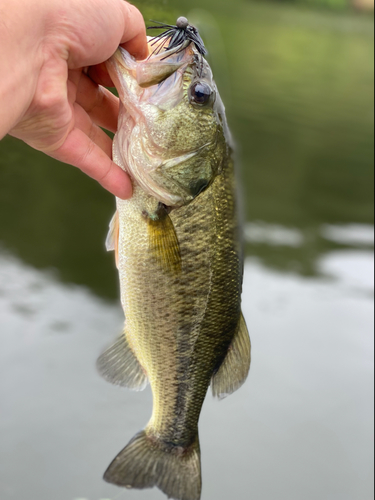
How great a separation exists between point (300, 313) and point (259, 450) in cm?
141

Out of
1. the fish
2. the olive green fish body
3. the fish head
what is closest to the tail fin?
the fish

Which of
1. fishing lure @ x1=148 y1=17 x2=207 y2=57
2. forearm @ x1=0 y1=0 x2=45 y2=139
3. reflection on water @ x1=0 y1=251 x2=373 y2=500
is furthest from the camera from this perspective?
reflection on water @ x1=0 y1=251 x2=373 y2=500

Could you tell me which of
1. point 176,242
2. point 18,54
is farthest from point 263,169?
point 18,54

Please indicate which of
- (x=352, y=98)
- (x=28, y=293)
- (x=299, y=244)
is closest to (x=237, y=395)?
(x=28, y=293)

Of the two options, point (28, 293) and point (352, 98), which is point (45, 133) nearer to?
point (28, 293)

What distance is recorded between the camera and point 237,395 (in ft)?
11.6

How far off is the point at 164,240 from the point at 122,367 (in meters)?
0.53

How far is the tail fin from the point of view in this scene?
175 centimetres

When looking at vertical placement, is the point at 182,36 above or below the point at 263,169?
above

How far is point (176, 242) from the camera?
152 cm

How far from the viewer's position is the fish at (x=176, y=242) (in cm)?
148

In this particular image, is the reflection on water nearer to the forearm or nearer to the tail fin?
the tail fin

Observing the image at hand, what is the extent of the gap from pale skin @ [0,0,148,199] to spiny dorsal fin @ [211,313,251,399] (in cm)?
61

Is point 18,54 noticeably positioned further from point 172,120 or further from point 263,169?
point 263,169
